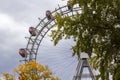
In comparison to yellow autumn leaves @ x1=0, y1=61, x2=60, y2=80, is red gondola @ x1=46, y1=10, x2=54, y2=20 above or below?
above

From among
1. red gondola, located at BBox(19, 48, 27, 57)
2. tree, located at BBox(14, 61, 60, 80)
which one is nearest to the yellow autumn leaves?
tree, located at BBox(14, 61, 60, 80)

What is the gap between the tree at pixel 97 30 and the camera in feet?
41.8

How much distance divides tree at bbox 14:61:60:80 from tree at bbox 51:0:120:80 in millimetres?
21635

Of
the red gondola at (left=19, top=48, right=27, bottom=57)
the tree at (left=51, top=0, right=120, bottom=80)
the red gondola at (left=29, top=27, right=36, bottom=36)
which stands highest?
the red gondola at (left=29, top=27, right=36, bottom=36)

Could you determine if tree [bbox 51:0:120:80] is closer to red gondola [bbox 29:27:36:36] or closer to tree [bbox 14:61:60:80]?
tree [bbox 14:61:60:80]

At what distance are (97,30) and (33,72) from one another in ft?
78.5

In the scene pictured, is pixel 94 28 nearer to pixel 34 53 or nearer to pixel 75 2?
pixel 75 2

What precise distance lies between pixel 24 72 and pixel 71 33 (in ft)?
77.9

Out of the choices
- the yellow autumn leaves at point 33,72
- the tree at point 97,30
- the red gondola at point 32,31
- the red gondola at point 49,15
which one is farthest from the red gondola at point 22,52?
the tree at point 97,30

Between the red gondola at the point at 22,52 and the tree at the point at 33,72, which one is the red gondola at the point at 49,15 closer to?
the red gondola at the point at 22,52

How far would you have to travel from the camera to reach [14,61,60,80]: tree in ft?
116

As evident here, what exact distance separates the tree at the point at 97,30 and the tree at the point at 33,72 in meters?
21.6

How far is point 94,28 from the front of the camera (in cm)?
1301

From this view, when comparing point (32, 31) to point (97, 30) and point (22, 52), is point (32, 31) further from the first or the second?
point (97, 30)
